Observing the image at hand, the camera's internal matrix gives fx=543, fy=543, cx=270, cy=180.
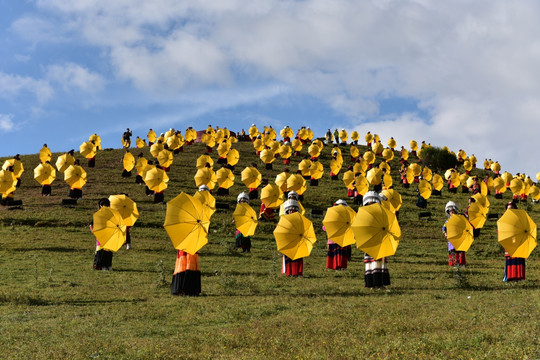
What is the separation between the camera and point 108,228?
18.8 metres

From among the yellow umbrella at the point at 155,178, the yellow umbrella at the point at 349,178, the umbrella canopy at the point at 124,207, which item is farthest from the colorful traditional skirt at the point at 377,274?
the yellow umbrella at the point at 349,178

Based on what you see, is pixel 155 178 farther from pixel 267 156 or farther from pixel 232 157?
pixel 267 156

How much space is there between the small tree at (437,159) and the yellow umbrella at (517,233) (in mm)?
45000

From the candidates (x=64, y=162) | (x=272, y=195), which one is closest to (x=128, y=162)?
(x=64, y=162)

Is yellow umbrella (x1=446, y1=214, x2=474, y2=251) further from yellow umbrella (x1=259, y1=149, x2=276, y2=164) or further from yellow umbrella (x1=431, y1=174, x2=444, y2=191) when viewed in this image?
yellow umbrella (x1=259, y1=149, x2=276, y2=164)

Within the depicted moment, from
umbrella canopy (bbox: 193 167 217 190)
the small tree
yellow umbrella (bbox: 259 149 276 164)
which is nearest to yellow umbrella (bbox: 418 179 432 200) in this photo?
yellow umbrella (bbox: 259 149 276 164)

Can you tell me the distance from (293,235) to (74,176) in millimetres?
23986

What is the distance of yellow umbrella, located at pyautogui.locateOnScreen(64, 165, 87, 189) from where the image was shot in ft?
121

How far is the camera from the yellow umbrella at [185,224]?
596 inches

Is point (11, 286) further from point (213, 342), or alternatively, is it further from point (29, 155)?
point (29, 155)

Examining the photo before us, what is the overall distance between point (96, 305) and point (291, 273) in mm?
7239

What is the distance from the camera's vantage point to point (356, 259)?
25.6 meters

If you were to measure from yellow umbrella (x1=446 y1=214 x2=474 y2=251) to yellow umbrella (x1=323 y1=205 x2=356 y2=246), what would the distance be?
490 cm

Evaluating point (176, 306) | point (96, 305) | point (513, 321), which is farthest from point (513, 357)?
point (96, 305)
